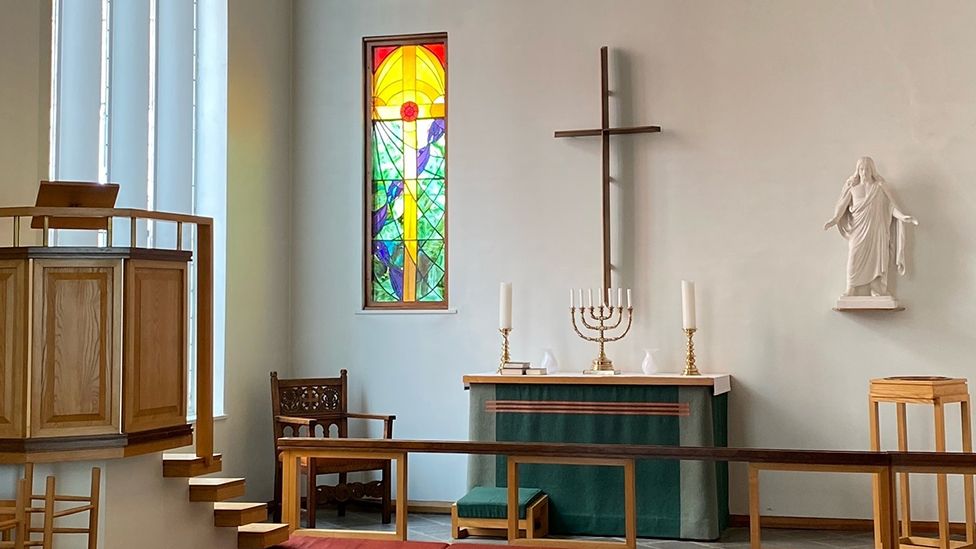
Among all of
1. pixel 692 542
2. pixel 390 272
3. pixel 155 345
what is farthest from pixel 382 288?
pixel 155 345

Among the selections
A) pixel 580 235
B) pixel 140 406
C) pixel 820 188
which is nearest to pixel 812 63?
pixel 820 188

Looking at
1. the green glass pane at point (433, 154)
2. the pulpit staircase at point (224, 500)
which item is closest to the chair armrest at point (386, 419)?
the green glass pane at point (433, 154)

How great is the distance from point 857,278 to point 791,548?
177 centimetres

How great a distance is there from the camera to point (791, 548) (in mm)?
6488

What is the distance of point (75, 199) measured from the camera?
15.4 feet

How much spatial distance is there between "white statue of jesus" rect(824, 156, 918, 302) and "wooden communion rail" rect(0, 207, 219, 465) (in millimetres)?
4301

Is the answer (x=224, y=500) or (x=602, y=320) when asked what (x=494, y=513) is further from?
(x=224, y=500)

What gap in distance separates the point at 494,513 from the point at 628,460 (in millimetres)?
2442

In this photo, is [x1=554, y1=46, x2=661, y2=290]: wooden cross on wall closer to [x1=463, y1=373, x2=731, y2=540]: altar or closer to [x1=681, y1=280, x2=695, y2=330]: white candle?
[x1=681, y1=280, x2=695, y2=330]: white candle

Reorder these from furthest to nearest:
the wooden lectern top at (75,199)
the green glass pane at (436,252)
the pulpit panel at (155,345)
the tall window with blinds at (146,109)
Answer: the green glass pane at (436,252)
the tall window with blinds at (146,109)
the wooden lectern top at (75,199)
the pulpit panel at (155,345)

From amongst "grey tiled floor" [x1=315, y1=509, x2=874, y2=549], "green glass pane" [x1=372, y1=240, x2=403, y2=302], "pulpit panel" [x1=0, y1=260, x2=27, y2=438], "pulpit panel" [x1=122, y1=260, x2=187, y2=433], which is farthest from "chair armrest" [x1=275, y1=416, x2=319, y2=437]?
"pulpit panel" [x1=0, y1=260, x2=27, y2=438]

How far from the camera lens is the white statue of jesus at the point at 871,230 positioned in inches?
276

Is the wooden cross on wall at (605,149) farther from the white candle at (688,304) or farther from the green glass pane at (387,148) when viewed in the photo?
the green glass pane at (387,148)

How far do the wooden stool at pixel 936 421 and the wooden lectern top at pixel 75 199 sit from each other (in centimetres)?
420
